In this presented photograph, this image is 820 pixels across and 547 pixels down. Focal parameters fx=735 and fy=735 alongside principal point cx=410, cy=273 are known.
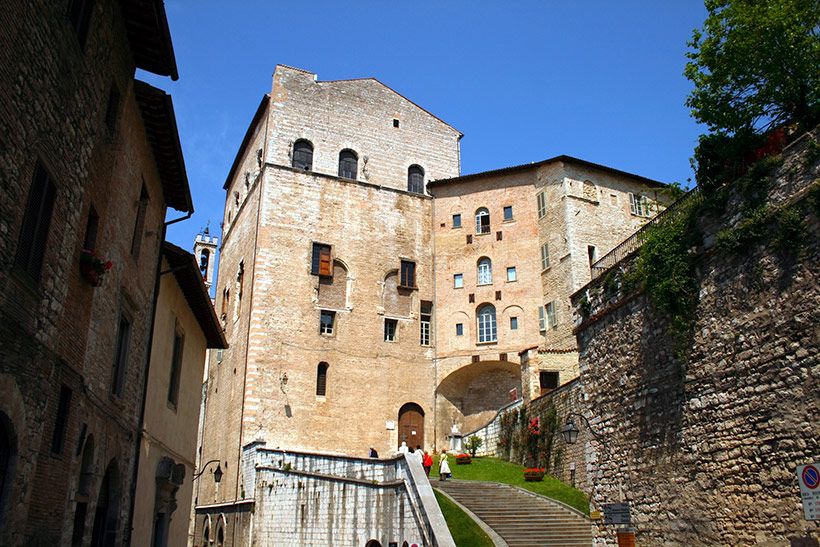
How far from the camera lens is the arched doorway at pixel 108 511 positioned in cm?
1285

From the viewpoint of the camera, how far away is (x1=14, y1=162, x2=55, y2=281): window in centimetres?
882

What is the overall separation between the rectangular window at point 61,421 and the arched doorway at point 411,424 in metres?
26.6

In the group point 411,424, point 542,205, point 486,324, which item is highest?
point 542,205

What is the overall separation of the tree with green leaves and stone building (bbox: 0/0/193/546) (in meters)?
12.4

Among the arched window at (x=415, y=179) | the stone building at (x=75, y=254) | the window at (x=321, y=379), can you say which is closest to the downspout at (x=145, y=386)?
the stone building at (x=75, y=254)

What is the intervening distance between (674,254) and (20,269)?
11120 mm

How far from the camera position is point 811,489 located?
29.7ft

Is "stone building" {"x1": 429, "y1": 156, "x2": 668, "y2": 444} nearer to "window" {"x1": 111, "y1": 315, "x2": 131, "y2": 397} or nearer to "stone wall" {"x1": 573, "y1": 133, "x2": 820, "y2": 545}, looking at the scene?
"stone wall" {"x1": 573, "y1": 133, "x2": 820, "y2": 545}

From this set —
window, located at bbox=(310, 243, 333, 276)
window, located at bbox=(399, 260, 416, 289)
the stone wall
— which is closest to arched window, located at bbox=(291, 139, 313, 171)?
window, located at bbox=(310, 243, 333, 276)

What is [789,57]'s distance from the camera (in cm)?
1639

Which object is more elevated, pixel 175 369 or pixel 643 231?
pixel 643 231

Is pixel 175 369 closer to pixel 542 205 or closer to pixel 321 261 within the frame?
pixel 321 261

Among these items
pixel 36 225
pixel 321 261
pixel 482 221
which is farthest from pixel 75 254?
pixel 482 221

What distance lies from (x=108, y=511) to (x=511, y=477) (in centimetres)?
1627
